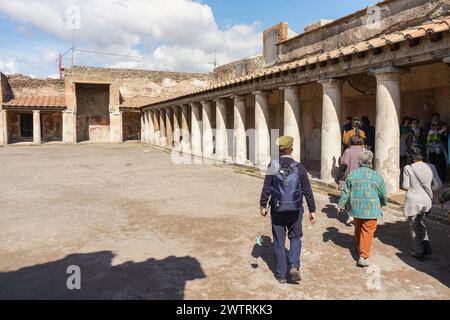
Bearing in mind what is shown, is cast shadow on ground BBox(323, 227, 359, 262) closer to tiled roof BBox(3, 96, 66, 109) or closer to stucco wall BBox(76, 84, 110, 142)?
tiled roof BBox(3, 96, 66, 109)

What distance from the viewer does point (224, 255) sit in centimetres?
520

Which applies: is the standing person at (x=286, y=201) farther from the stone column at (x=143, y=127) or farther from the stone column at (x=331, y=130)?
the stone column at (x=143, y=127)

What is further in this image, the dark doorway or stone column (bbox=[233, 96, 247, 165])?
the dark doorway

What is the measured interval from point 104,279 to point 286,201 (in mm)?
2291

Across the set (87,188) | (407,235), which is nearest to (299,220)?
(407,235)

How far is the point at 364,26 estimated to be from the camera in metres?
12.9

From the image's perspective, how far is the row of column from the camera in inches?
326

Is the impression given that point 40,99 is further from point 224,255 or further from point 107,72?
point 224,255

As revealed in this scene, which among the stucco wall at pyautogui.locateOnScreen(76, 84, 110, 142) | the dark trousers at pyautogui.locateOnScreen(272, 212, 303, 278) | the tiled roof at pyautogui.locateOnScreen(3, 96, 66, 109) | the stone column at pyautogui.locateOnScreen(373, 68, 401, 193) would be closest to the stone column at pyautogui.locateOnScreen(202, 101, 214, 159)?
the stone column at pyautogui.locateOnScreen(373, 68, 401, 193)

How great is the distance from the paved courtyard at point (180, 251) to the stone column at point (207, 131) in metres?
8.79

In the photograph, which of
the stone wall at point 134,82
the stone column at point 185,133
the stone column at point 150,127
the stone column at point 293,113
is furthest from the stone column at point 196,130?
the stone wall at point 134,82

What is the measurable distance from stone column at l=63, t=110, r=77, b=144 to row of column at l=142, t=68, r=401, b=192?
534 inches

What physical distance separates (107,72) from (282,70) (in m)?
26.3

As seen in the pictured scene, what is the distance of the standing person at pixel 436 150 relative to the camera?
895cm
